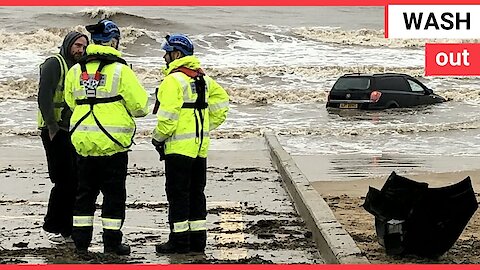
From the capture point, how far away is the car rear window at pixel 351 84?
94.3 ft

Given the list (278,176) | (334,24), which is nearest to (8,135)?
(278,176)

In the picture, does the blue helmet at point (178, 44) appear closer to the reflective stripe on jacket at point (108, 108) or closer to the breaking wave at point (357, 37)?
the reflective stripe on jacket at point (108, 108)

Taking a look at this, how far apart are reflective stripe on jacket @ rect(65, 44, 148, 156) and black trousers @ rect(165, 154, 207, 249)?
48 cm

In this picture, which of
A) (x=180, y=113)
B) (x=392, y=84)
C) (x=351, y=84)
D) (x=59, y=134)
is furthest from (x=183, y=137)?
(x=392, y=84)

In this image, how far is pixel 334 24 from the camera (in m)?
61.8

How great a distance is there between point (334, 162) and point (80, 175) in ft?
31.2

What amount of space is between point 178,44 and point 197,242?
5.44ft

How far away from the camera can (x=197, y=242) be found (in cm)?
742

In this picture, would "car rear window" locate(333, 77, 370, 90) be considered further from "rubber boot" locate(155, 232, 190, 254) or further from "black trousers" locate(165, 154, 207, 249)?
"rubber boot" locate(155, 232, 190, 254)

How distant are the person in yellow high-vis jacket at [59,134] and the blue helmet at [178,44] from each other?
0.79 m

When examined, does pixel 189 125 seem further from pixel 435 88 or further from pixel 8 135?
pixel 435 88

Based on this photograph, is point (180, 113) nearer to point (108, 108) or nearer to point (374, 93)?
point (108, 108)

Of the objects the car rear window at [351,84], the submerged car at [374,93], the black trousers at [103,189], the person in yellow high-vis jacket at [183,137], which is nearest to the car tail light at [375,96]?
the submerged car at [374,93]

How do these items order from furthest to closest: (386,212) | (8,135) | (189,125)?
(8,135)
(189,125)
(386,212)
